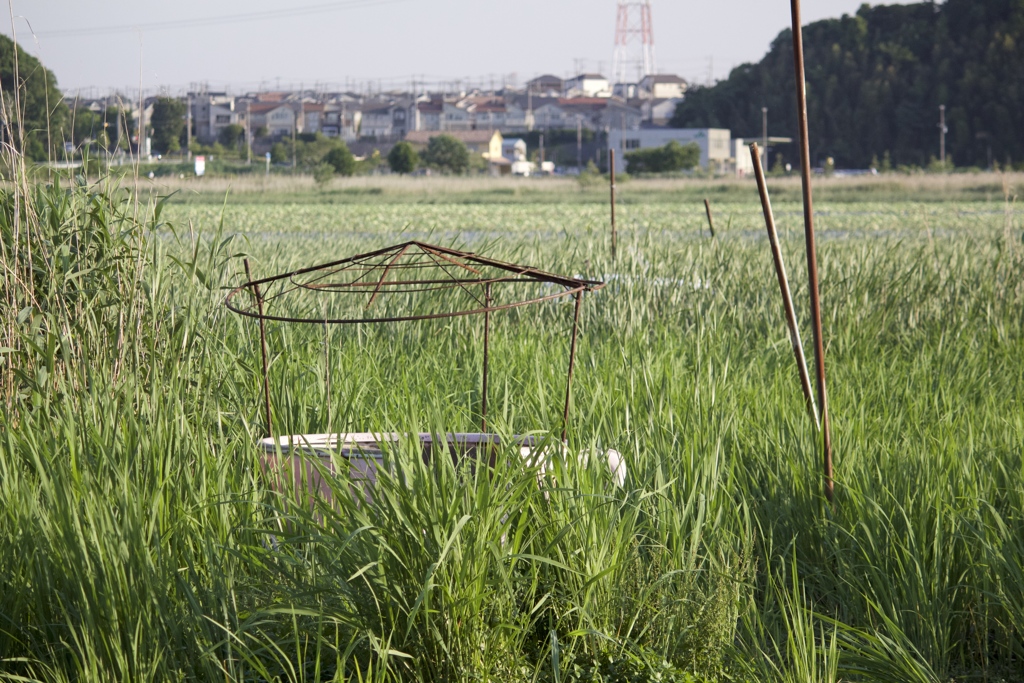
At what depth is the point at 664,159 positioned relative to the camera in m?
53.3

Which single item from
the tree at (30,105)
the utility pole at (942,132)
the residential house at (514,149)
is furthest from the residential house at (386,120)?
the tree at (30,105)

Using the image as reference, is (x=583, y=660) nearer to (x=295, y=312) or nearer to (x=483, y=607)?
(x=483, y=607)

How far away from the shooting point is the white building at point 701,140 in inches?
2657

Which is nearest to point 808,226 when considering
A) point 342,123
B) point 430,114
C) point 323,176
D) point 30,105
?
point 30,105

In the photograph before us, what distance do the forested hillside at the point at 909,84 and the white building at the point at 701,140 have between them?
12.2 feet

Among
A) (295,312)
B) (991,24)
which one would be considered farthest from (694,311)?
(991,24)

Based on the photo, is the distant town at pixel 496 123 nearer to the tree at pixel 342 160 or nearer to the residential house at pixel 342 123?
the residential house at pixel 342 123

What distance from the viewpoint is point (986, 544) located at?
2.18 metres

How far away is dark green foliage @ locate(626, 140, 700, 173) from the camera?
Answer: 53.0m

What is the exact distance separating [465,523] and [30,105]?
8.28 feet

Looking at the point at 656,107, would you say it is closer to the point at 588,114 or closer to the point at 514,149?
the point at 588,114

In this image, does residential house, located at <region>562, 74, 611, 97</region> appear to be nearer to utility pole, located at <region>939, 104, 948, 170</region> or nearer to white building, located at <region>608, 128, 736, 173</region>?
white building, located at <region>608, 128, 736, 173</region>

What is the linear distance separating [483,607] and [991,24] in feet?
237


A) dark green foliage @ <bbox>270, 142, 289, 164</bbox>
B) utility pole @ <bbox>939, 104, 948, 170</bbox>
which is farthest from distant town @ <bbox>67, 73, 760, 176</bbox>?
utility pole @ <bbox>939, 104, 948, 170</bbox>
